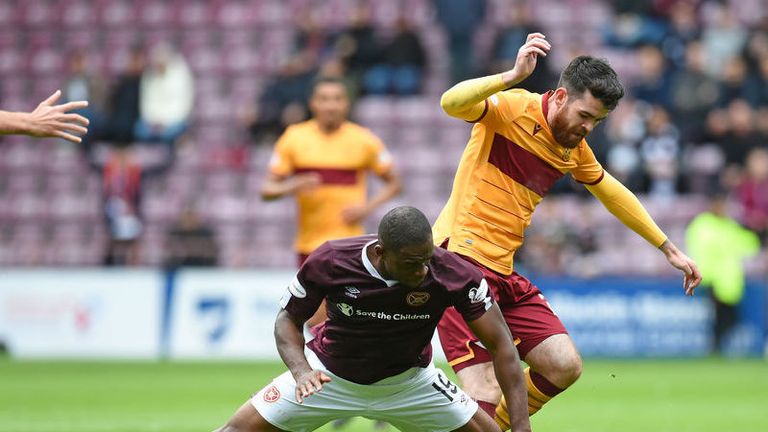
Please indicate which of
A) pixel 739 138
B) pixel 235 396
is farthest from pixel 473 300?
pixel 739 138

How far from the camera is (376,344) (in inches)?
263

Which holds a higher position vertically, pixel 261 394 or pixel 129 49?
pixel 129 49

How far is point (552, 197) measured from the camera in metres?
20.0

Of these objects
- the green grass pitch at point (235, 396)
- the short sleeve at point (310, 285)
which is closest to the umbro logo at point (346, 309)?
the short sleeve at point (310, 285)

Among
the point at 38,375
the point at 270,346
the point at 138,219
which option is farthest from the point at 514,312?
the point at 138,219

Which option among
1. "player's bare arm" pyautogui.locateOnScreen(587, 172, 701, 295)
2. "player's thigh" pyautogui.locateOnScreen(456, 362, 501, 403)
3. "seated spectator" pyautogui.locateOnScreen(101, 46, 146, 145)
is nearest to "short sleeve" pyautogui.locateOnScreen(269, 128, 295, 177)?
"player's bare arm" pyautogui.locateOnScreen(587, 172, 701, 295)

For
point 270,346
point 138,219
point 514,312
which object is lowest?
point 270,346

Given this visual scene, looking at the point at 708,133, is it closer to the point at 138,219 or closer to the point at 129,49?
the point at 138,219

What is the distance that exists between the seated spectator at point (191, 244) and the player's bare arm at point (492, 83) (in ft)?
39.7

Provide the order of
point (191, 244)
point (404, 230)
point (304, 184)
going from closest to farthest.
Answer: point (404, 230)
point (304, 184)
point (191, 244)

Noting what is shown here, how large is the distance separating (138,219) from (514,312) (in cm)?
1374

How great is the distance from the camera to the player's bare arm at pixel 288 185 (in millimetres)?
10641

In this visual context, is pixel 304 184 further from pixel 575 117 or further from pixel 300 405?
pixel 300 405

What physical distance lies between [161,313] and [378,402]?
11.8 m
